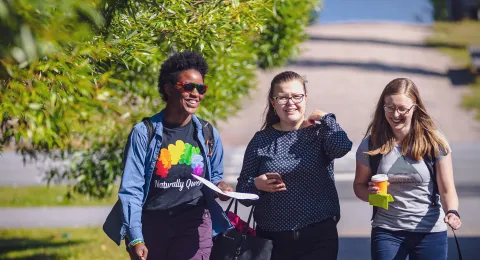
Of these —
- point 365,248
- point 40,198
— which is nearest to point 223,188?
point 365,248

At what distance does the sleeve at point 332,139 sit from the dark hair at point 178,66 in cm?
80

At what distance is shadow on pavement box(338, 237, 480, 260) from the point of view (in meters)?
8.11

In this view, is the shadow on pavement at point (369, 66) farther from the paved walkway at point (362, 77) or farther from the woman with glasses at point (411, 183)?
the woman with glasses at point (411, 183)

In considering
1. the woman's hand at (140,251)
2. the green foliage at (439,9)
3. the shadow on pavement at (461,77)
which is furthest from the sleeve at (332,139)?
the green foliage at (439,9)

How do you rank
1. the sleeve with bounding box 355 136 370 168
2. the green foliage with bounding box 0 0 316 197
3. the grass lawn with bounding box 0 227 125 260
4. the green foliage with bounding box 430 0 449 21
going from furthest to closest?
the green foliage with bounding box 430 0 449 21, the grass lawn with bounding box 0 227 125 260, the sleeve with bounding box 355 136 370 168, the green foliage with bounding box 0 0 316 197

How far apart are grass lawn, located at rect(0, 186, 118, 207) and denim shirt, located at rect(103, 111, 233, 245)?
24.1 feet

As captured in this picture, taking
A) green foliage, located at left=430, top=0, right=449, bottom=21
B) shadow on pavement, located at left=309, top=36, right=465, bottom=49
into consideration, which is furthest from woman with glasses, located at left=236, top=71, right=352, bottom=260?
green foliage, located at left=430, top=0, right=449, bottom=21

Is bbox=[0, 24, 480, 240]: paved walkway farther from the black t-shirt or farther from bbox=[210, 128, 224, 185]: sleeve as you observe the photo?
the black t-shirt

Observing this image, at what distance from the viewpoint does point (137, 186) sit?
446cm

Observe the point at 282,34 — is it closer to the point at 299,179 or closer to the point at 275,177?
the point at 299,179

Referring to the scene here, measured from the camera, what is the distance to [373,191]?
14.5ft

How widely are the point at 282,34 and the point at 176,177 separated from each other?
206 inches

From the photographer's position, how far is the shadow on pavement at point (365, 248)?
811 cm

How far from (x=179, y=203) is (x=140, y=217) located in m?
0.28
